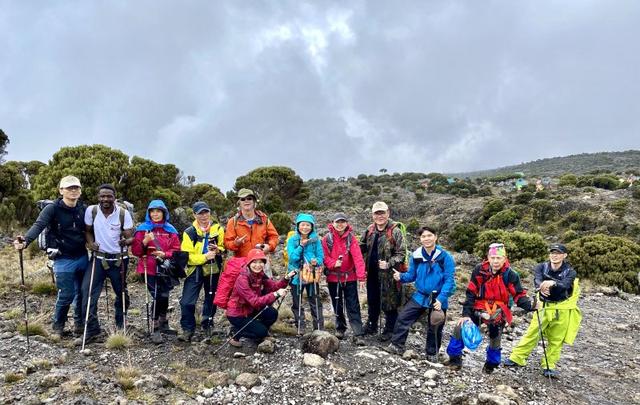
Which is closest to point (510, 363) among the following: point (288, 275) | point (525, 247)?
point (288, 275)

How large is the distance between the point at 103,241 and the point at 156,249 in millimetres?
775

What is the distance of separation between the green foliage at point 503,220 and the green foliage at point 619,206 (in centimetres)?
598

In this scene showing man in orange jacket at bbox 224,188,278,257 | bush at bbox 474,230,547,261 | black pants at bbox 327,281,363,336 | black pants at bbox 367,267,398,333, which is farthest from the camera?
bush at bbox 474,230,547,261

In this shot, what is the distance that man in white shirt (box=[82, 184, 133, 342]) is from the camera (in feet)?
21.1

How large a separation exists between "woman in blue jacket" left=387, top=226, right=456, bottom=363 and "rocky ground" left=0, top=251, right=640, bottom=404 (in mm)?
316

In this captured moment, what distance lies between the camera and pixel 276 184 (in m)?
31.8

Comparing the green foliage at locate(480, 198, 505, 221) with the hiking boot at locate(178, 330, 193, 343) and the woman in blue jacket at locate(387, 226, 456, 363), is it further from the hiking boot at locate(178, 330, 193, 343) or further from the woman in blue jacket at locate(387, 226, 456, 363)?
the hiking boot at locate(178, 330, 193, 343)

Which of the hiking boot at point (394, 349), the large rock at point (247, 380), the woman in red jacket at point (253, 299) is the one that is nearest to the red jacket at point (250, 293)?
the woman in red jacket at point (253, 299)

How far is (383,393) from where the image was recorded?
18.0 ft

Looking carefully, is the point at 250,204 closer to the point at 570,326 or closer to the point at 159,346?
the point at 159,346

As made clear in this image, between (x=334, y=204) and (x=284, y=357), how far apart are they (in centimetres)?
4020

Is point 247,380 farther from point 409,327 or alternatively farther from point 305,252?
point 409,327

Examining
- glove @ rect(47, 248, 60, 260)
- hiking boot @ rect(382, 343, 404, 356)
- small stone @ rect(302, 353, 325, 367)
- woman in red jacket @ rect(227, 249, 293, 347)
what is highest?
glove @ rect(47, 248, 60, 260)

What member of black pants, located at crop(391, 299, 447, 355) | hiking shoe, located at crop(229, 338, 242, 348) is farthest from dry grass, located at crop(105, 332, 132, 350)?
black pants, located at crop(391, 299, 447, 355)
